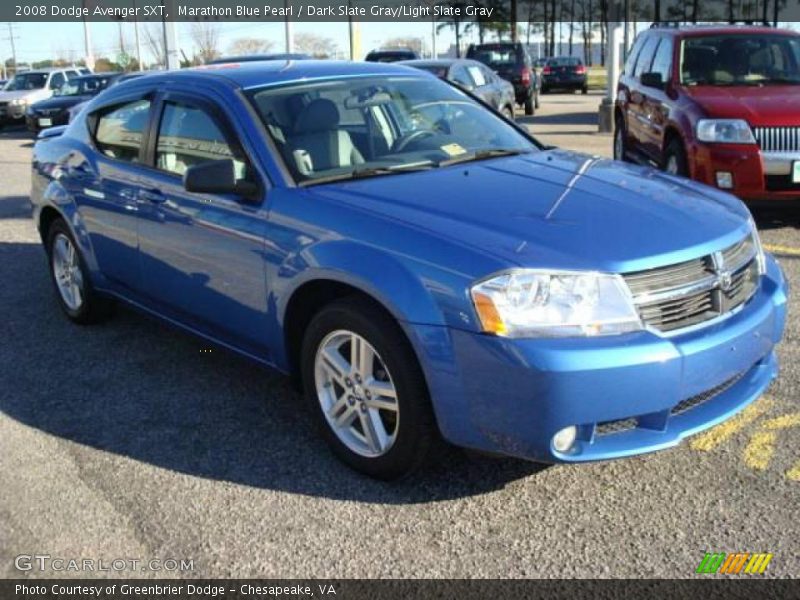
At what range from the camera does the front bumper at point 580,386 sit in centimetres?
292

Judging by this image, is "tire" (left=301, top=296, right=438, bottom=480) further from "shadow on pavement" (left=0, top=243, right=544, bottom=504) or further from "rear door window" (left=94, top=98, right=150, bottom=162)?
"rear door window" (left=94, top=98, right=150, bottom=162)

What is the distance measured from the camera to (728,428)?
3898mm

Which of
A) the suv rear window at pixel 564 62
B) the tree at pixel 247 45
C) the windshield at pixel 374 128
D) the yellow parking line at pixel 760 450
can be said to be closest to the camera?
the yellow parking line at pixel 760 450

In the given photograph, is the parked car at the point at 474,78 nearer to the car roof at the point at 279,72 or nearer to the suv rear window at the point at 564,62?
the car roof at the point at 279,72

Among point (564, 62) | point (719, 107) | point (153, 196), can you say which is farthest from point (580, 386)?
point (564, 62)

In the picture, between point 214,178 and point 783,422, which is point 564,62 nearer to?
point 783,422

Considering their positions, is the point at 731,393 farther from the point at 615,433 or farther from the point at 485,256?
the point at 485,256

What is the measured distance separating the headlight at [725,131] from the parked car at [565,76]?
2911 cm

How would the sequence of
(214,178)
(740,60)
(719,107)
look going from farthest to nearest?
1. (740,60)
2. (719,107)
3. (214,178)

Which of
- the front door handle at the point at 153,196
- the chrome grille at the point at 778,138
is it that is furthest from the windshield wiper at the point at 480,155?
the chrome grille at the point at 778,138

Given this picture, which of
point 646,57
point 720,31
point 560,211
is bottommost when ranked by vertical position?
point 560,211

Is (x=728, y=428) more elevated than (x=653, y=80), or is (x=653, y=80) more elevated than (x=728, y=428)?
(x=653, y=80)

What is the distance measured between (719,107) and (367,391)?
5.18 metres

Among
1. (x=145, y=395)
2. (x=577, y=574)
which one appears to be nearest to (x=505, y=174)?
(x=577, y=574)
